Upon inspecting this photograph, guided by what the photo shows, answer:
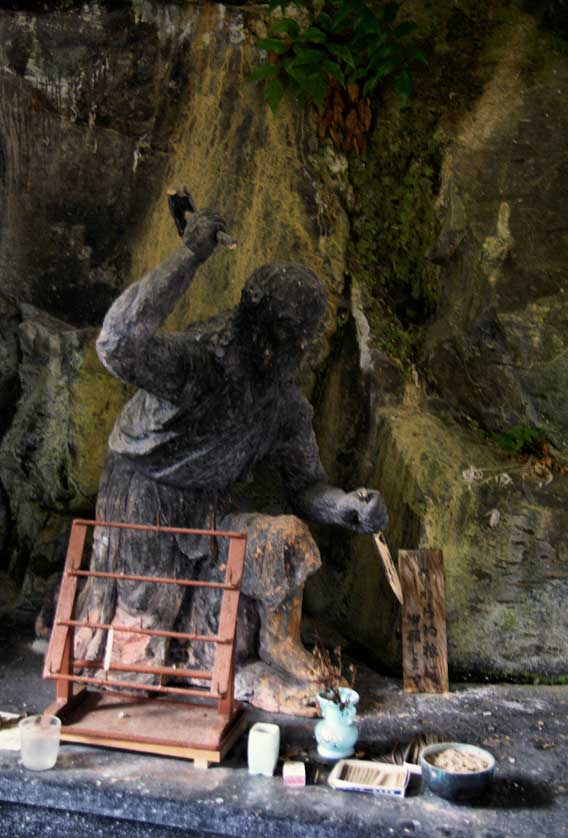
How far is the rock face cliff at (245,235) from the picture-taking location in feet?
14.0

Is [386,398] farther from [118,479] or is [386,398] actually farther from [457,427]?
[118,479]

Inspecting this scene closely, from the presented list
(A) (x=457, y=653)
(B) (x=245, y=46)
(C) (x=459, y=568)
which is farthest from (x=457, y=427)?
(B) (x=245, y=46)

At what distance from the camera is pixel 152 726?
10.3 ft

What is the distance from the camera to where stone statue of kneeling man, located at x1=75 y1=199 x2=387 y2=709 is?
128 inches

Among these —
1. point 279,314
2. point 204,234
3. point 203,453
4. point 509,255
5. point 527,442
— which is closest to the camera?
point 204,234

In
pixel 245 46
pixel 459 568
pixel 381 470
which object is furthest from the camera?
pixel 245 46

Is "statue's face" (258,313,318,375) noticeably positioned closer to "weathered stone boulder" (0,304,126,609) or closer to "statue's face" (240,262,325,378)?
"statue's face" (240,262,325,378)

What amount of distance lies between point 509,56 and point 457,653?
2943 mm

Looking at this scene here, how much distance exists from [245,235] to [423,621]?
209 centimetres

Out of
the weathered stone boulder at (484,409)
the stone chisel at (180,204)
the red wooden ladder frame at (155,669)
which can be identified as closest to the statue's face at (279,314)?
the stone chisel at (180,204)

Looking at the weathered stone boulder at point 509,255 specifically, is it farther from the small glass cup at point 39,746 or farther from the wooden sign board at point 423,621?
the small glass cup at point 39,746

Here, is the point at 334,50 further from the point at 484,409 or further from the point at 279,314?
the point at 484,409

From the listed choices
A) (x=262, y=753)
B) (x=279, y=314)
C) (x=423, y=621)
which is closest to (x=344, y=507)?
(x=423, y=621)

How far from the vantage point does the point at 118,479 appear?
12.1 feet
